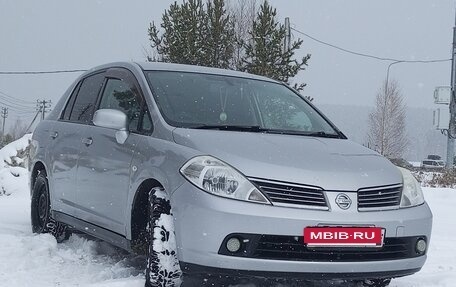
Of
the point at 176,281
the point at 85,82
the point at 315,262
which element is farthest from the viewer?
the point at 85,82

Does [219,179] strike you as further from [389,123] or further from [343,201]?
[389,123]

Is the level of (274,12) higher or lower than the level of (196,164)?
→ higher

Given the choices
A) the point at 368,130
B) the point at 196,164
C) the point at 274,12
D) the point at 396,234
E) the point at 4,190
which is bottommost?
the point at 368,130

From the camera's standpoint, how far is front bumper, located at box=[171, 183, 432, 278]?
324 centimetres

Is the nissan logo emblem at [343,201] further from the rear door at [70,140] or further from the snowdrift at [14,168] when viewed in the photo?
the snowdrift at [14,168]

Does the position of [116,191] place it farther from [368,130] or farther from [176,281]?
[368,130]

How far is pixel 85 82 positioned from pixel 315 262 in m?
3.05

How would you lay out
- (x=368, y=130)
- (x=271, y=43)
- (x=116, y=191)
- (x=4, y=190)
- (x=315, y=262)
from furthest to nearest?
(x=368, y=130), (x=271, y=43), (x=4, y=190), (x=116, y=191), (x=315, y=262)

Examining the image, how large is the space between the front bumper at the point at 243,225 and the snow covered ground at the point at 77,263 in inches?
25.7

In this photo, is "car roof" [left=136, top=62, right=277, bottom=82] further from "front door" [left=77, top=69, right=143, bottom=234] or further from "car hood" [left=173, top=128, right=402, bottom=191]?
"car hood" [left=173, top=128, right=402, bottom=191]

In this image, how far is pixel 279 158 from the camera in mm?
3496

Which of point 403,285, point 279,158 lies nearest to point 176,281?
point 279,158

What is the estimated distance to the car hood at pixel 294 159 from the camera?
338cm

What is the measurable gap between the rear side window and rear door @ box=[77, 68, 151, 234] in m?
0.16
